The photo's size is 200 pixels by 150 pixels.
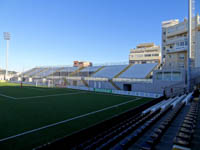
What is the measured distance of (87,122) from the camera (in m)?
8.74

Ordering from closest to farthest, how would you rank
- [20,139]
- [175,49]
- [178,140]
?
[178,140] < [20,139] < [175,49]

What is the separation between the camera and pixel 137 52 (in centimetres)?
7050

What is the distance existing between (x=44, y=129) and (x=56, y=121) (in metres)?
1.46

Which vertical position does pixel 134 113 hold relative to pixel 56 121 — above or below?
above

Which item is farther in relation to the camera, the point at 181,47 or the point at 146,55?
the point at 146,55

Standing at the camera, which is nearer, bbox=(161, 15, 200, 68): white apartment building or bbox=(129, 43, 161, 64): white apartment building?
bbox=(161, 15, 200, 68): white apartment building

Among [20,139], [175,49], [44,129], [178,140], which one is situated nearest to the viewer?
[178,140]

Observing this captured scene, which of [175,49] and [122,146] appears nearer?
[122,146]

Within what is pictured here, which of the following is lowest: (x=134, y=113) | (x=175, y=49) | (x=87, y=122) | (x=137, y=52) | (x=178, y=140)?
(x=87, y=122)

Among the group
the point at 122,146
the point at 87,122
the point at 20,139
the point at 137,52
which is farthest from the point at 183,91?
the point at 137,52

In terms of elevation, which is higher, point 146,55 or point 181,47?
point 146,55

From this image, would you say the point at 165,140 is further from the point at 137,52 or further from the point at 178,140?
the point at 137,52

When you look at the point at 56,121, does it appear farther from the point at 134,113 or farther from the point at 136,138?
the point at 136,138

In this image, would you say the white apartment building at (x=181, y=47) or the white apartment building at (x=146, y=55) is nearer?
the white apartment building at (x=181, y=47)
